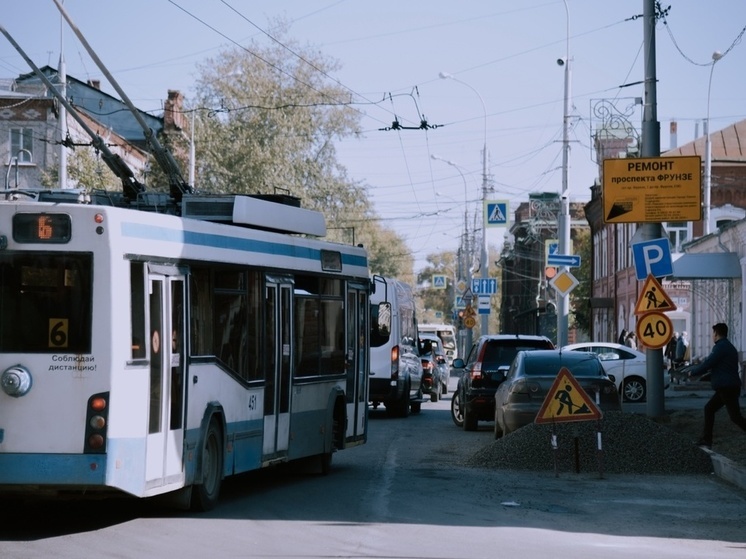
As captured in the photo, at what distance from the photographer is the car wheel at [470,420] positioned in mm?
25188

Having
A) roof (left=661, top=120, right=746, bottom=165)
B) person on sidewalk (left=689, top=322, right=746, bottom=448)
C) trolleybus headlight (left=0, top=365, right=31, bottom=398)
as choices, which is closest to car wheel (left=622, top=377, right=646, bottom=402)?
person on sidewalk (left=689, top=322, right=746, bottom=448)

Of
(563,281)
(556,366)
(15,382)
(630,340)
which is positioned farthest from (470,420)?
(630,340)

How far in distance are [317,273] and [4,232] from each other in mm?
5573

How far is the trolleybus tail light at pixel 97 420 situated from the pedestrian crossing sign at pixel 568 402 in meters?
7.55

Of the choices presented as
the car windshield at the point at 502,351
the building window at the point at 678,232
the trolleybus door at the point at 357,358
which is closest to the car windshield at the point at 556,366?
the trolleybus door at the point at 357,358

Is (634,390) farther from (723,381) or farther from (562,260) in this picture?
(723,381)

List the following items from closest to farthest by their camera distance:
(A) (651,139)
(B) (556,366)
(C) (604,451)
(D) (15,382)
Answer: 1. (D) (15,382)
2. (C) (604,451)
3. (B) (556,366)
4. (A) (651,139)

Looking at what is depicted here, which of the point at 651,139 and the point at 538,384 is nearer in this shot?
the point at 538,384

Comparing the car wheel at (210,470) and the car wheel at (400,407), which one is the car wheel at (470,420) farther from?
the car wheel at (210,470)

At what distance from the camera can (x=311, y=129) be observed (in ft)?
200

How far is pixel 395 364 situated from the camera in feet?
94.1

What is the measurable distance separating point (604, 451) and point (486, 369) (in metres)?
7.21

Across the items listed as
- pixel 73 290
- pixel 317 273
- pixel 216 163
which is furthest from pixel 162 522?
pixel 216 163

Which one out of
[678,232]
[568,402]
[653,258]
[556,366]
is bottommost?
[568,402]
